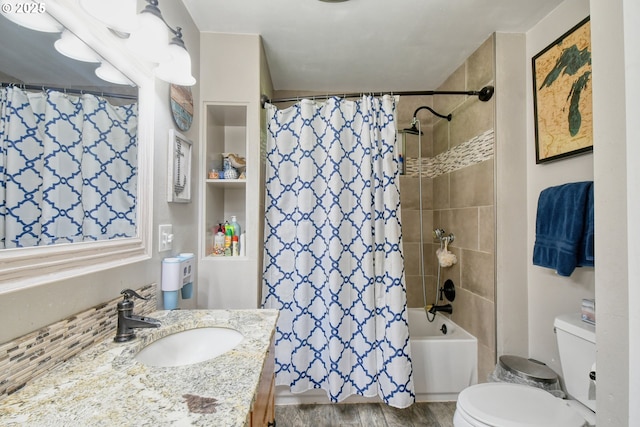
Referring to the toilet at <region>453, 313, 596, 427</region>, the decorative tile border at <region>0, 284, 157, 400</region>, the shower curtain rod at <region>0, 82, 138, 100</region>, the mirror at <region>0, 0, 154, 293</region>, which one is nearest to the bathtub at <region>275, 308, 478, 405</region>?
the toilet at <region>453, 313, 596, 427</region>

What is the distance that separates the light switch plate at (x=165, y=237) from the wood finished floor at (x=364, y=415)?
1.25 meters

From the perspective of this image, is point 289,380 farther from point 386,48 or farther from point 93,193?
point 386,48

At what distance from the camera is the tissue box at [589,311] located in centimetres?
118

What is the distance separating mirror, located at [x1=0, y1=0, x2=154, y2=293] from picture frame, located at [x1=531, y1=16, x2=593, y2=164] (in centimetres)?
193

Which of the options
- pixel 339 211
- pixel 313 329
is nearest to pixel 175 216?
pixel 339 211

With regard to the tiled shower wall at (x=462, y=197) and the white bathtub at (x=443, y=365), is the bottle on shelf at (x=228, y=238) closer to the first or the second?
the white bathtub at (x=443, y=365)

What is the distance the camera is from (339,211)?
1.63m

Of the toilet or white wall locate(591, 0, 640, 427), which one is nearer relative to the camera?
white wall locate(591, 0, 640, 427)

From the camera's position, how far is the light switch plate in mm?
1205

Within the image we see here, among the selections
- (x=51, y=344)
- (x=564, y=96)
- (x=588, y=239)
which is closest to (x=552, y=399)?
(x=588, y=239)

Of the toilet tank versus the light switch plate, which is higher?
the light switch plate

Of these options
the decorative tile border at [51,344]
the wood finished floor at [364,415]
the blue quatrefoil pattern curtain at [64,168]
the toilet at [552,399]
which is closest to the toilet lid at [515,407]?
the toilet at [552,399]

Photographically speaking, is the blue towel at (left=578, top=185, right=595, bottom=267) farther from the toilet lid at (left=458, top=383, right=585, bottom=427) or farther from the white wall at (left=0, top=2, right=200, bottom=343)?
the white wall at (left=0, top=2, right=200, bottom=343)

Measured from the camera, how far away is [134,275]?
1.03m
